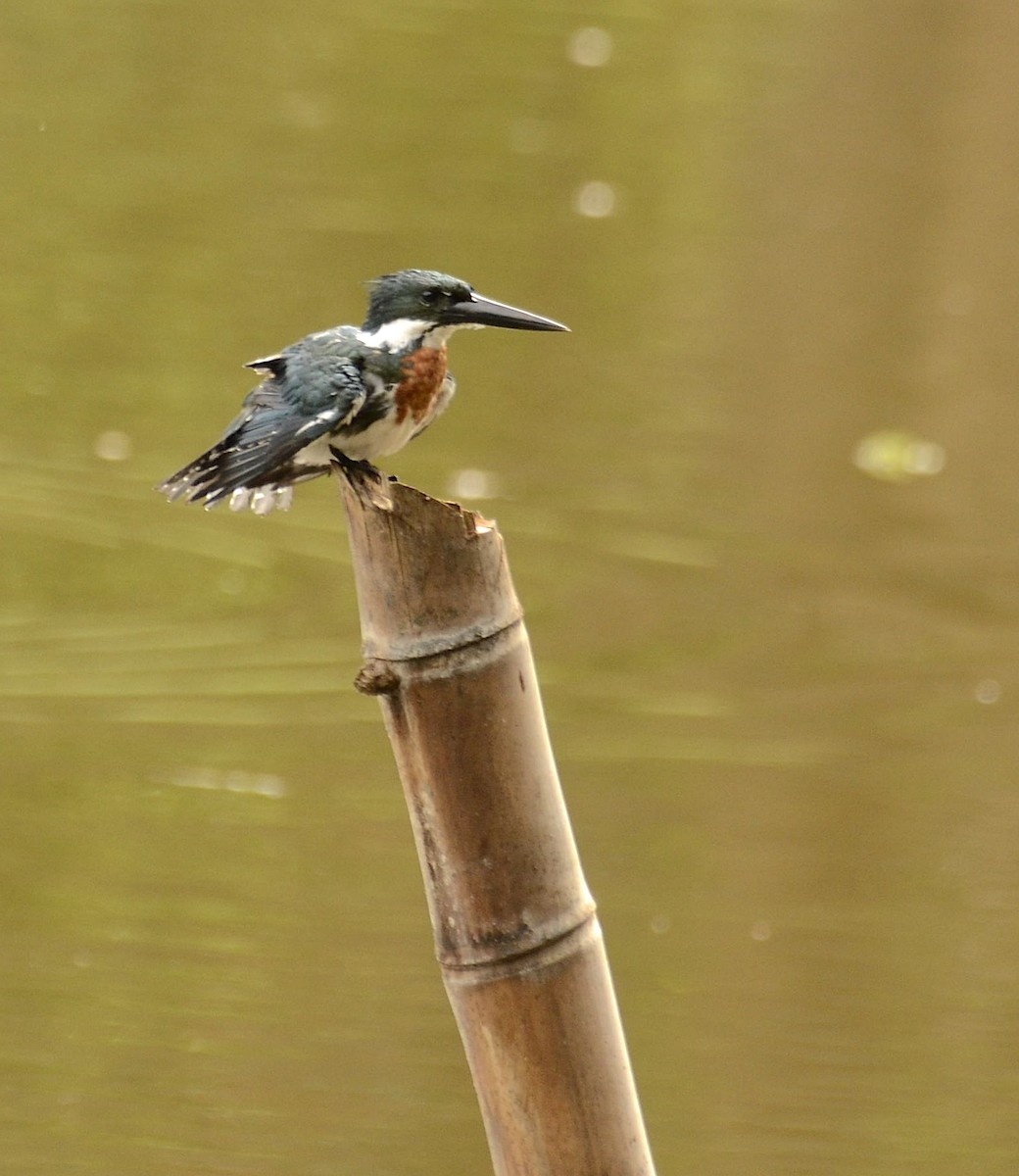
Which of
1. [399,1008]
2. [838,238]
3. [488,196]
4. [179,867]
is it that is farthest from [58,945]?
[838,238]

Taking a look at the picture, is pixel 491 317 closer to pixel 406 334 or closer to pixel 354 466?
pixel 406 334

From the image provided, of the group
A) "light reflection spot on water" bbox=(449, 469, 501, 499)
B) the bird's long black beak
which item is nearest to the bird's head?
the bird's long black beak

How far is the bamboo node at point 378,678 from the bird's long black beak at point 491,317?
0.29 m

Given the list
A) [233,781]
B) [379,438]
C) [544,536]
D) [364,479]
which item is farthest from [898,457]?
[364,479]

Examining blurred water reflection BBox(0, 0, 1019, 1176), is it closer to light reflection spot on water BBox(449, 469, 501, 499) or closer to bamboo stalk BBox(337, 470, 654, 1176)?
light reflection spot on water BBox(449, 469, 501, 499)

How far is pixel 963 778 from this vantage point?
4.75 ft

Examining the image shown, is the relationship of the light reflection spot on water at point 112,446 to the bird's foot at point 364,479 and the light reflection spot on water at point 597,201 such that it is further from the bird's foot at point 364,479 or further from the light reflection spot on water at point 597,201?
the bird's foot at point 364,479

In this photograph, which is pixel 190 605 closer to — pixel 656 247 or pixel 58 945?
pixel 58 945

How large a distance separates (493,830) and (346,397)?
26 cm

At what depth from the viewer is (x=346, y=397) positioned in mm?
775

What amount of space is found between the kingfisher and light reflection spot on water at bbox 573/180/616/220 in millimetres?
676

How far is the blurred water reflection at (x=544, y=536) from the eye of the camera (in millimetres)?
1394

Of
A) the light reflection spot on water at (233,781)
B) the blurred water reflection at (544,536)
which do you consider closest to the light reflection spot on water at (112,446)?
the blurred water reflection at (544,536)

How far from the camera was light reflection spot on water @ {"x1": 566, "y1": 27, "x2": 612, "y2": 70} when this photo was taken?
1521 mm
